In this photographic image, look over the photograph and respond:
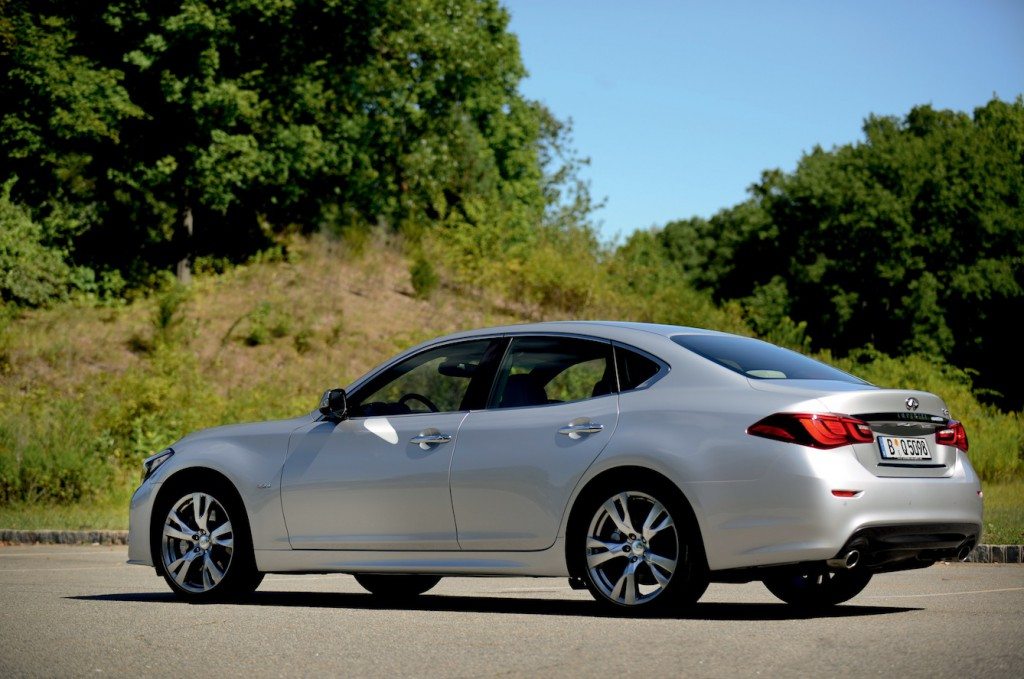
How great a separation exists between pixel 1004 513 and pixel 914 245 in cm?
4015

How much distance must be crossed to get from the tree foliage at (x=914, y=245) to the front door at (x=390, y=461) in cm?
4336

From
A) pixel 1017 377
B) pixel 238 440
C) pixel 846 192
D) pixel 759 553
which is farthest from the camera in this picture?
pixel 846 192

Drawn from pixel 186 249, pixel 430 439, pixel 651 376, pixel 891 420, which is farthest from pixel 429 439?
pixel 186 249

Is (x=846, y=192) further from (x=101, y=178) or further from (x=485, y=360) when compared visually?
(x=485, y=360)

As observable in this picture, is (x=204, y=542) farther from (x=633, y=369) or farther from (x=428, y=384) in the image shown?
(x=633, y=369)

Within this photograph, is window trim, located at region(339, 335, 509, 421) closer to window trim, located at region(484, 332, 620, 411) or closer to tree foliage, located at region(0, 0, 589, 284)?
window trim, located at region(484, 332, 620, 411)

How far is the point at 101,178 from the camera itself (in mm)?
38500

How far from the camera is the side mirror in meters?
9.40

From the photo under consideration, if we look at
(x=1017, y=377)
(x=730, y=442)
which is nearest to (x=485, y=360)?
(x=730, y=442)

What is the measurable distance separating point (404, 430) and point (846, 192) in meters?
51.8

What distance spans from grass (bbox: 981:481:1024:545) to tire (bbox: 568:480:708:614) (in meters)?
5.33

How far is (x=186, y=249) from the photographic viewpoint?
39.2 meters

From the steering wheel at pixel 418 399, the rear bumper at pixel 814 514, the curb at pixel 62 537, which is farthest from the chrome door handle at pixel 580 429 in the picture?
the curb at pixel 62 537

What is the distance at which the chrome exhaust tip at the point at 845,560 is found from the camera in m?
7.59
